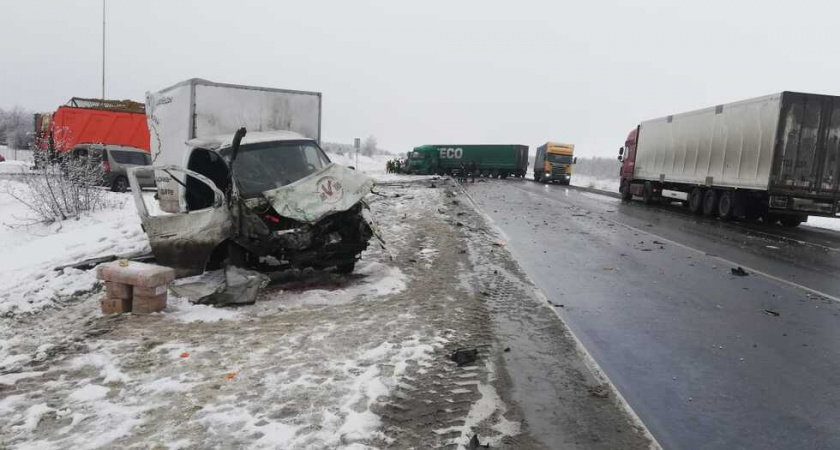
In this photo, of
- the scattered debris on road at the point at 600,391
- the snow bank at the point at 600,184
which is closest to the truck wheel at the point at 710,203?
the scattered debris on road at the point at 600,391

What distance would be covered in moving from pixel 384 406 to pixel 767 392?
10.2 feet

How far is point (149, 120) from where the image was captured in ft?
38.0

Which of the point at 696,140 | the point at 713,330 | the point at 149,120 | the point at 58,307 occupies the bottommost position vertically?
the point at 58,307

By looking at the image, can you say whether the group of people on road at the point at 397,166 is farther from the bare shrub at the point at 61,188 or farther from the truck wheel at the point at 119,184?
the bare shrub at the point at 61,188

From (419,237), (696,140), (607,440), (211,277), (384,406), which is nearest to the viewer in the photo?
(607,440)

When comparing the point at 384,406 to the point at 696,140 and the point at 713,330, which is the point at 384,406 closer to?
the point at 713,330

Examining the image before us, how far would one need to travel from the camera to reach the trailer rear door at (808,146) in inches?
607

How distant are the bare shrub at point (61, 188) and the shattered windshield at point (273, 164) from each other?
664 centimetres

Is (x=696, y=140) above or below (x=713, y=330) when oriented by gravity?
above

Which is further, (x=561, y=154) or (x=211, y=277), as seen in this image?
(x=561, y=154)

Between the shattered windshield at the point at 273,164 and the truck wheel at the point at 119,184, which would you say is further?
the truck wheel at the point at 119,184

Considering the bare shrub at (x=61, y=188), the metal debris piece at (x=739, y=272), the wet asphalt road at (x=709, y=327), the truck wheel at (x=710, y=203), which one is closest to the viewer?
the wet asphalt road at (x=709, y=327)

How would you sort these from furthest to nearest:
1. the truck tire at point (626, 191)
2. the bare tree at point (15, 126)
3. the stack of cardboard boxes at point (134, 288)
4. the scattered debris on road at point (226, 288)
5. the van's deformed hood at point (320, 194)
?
1. the bare tree at point (15, 126)
2. the truck tire at point (626, 191)
3. the van's deformed hood at point (320, 194)
4. the scattered debris on road at point (226, 288)
5. the stack of cardboard boxes at point (134, 288)

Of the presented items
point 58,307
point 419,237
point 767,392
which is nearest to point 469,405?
point 767,392
